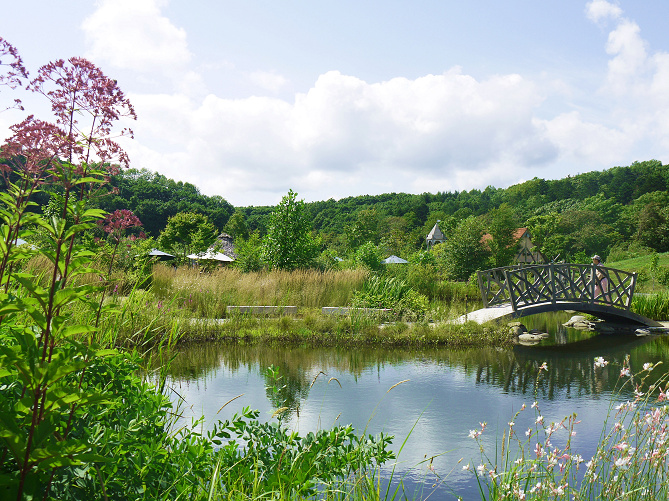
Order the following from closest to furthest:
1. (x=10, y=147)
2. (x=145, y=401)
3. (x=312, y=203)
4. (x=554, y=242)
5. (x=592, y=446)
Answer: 1. (x=10, y=147)
2. (x=145, y=401)
3. (x=592, y=446)
4. (x=554, y=242)
5. (x=312, y=203)

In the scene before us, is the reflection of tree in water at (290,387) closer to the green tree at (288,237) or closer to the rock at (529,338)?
the rock at (529,338)

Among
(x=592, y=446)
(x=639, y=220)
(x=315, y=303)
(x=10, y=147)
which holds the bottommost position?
(x=592, y=446)

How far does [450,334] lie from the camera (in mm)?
9438

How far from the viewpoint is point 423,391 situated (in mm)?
5941

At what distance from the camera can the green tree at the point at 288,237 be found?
45.8ft

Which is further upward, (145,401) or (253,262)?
(253,262)

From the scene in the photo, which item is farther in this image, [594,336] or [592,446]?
[594,336]

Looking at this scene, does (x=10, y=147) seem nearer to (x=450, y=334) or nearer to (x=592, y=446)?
(x=592, y=446)

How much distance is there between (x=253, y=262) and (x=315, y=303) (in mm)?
3879

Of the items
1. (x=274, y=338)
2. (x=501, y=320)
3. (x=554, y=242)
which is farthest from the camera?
(x=554, y=242)

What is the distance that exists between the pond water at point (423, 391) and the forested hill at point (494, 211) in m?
18.3

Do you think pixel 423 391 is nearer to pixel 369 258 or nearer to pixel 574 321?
pixel 574 321

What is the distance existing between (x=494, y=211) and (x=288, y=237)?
21.0 meters

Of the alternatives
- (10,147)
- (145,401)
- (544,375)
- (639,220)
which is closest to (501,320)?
(544,375)
